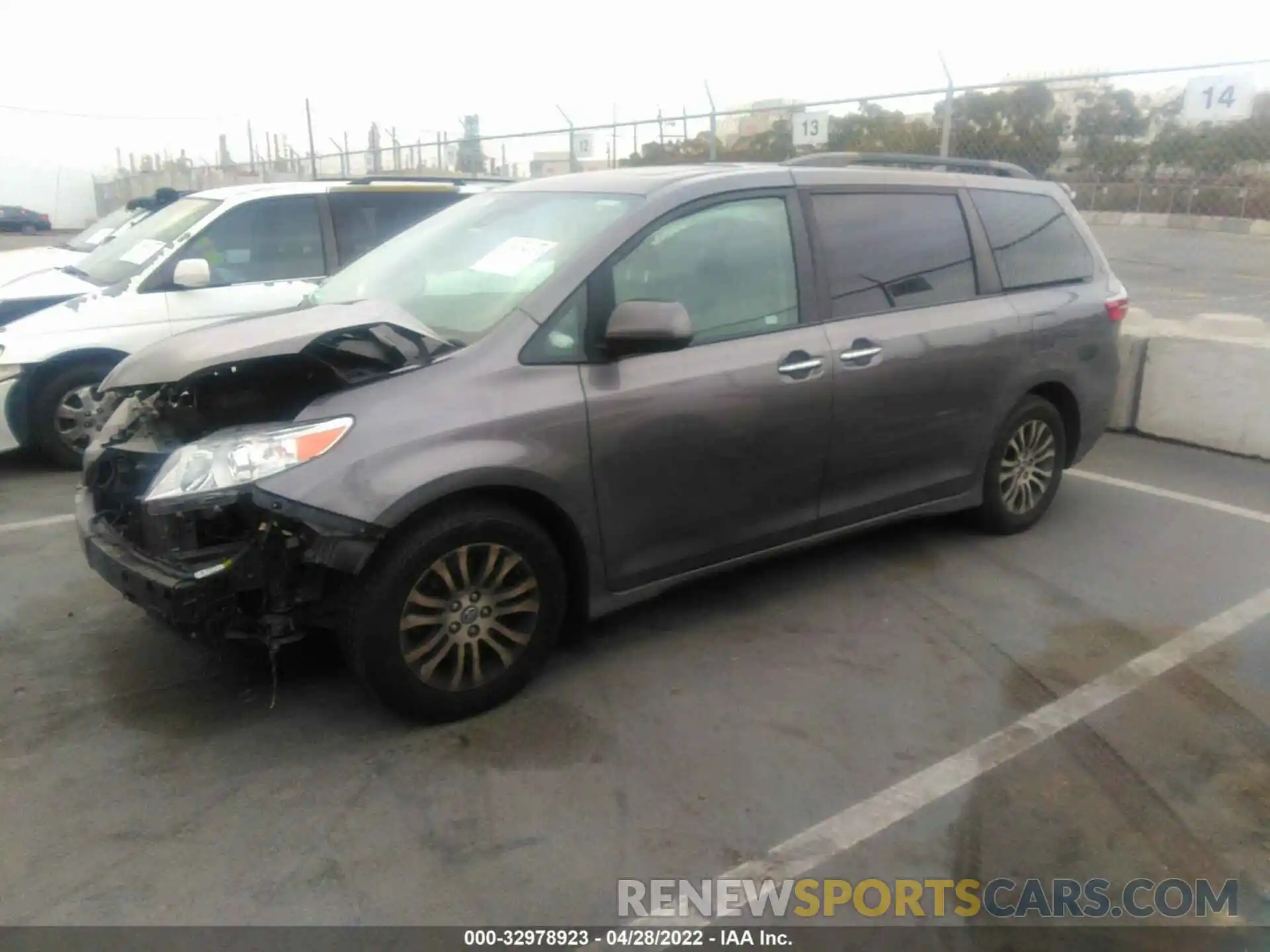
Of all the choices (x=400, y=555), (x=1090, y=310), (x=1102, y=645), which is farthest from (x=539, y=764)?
(x=1090, y=310)

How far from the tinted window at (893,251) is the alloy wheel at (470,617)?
5.94 feet

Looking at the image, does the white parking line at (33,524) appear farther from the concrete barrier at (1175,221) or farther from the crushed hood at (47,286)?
the concrete barrier at (1175,221)

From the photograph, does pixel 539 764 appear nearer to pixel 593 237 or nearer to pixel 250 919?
pixel 250 919

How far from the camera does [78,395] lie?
20.8ft

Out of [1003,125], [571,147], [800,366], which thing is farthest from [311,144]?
[800,366]

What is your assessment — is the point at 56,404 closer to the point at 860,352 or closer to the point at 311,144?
the point at 860,352

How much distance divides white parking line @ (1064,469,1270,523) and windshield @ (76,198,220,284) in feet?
19.7

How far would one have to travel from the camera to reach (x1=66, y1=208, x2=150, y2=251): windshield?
331 inches

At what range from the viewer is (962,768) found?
10.7 feet

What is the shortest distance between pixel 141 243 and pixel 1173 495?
6.88 m

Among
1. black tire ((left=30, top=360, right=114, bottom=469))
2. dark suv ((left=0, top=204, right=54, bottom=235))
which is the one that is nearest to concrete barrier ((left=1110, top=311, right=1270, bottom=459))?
black tire ((left=30, top=360, right=114, bottom=469))

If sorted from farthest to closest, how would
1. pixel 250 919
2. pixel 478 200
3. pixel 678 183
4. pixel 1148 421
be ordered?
pixel 1148 421 < pixel 478 200 < pixel 678 183 < pixel 250 919

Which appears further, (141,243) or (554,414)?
(141,243)

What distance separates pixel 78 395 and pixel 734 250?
448 centimetres
